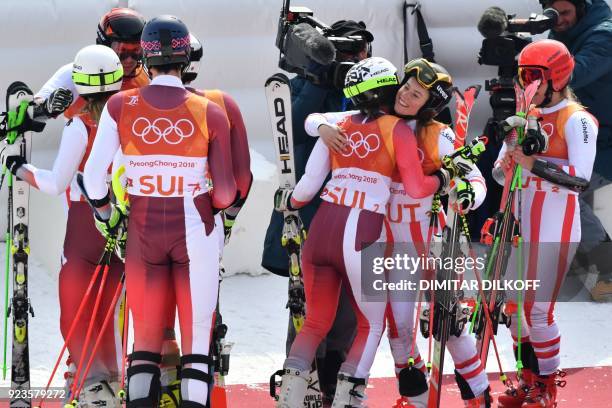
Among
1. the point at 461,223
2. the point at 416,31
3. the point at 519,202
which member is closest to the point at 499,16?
the point at 416,31

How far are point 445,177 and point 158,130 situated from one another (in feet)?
4.17

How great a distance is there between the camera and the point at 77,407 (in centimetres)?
559

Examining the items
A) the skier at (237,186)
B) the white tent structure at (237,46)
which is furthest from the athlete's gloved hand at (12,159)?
the white tent structure at (237,46)

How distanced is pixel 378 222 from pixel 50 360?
253cm

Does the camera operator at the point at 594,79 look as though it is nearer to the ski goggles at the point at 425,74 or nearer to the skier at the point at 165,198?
the ski goggles at the point at 425,74

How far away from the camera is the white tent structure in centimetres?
838

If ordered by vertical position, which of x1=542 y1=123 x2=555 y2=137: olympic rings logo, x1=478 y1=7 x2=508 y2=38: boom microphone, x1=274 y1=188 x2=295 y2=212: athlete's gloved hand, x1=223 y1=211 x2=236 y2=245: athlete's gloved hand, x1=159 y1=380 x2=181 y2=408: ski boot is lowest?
x1=159 y1=380 x2=181 y2=408: ski boot

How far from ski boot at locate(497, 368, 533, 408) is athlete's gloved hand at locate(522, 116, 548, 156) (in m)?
1.13

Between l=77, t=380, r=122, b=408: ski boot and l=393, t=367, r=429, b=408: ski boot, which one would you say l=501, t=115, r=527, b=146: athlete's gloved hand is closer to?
l=393, t=367, r=429, b=408: ski boot

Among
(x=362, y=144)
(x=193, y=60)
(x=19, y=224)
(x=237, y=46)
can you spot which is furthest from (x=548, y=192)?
(x=237, y=46)

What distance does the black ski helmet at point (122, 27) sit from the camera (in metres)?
5.89

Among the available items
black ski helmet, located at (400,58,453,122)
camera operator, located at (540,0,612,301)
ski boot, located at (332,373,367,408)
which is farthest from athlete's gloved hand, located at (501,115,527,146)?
camera operator, located at (540,0,612,301)

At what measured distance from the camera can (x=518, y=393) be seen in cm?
627

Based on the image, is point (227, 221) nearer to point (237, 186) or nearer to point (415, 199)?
point (237, 186)
